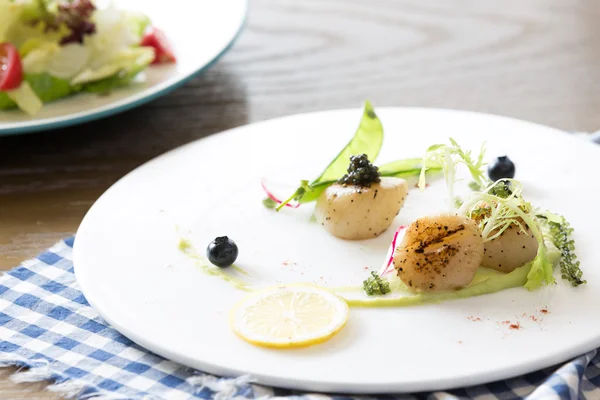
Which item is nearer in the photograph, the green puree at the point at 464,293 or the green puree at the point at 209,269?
the green puree at the point at 464,293

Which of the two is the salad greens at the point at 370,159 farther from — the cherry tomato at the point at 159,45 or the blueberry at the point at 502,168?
the cherry tomato at the point at 159,45

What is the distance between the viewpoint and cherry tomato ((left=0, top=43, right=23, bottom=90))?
3.63m

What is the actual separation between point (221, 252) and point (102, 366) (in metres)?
0.53

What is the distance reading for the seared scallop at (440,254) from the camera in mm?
2355

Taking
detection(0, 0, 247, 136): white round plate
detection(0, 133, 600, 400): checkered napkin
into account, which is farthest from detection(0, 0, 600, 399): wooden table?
detection(0, 133, 600, 400): checkered napkin

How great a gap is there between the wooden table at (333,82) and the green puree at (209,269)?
54 centimetres

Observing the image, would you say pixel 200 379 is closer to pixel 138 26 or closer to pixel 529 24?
pixel 138 26

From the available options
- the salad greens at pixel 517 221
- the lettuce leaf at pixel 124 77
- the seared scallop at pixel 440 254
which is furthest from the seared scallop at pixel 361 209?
the lettuce leaf at pixel 124 77

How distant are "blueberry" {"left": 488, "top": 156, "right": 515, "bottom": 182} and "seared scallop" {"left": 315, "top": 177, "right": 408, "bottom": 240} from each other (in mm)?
461

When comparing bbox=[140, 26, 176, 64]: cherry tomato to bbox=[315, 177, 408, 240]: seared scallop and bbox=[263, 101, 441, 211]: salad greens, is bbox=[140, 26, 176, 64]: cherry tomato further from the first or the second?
bbox=[315, 177, 408, 240]: seared scallop

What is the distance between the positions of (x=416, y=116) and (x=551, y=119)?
0.67 metres

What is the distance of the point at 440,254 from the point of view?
237cm

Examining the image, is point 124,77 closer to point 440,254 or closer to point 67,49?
point 67,49

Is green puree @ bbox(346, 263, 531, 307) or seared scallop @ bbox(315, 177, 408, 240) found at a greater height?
seared scallop @ bbox(315, 177, 408, 240)
